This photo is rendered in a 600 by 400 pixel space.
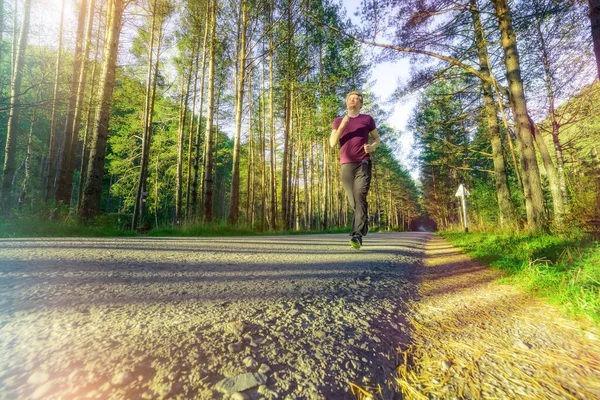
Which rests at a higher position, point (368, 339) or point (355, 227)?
point (355, 227)

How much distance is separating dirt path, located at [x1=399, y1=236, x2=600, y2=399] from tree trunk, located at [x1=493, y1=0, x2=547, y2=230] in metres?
5.47

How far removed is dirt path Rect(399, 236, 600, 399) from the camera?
2.74ft

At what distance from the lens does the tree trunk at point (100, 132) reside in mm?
7494

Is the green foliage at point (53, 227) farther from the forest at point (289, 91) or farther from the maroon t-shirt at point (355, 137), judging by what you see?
the maroon t-shirt at point (355, 137)

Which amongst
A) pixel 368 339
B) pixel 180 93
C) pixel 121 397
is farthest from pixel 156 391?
pixel 180 93

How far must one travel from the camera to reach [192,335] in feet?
3.15

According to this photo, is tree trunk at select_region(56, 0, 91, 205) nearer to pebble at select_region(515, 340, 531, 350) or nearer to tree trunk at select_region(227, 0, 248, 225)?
tree trunk at select_region(227, 0, 248, 225)

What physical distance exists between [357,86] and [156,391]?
24.1 metres

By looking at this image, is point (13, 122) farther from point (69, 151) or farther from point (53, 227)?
point (53, 227)

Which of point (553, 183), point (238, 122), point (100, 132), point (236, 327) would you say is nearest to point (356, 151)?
point (236, 327)

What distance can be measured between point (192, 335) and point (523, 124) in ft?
25.9

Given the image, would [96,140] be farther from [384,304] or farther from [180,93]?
Answer: [180,93]

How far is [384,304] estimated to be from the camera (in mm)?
1558

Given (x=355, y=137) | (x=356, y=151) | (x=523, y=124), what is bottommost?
(x=356, y=151)
